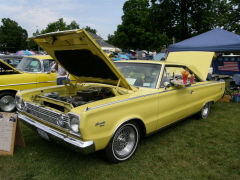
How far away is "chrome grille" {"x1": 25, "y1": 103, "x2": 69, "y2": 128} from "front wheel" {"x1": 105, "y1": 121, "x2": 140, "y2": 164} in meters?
0.72

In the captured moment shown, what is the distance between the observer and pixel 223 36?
29.1 ft

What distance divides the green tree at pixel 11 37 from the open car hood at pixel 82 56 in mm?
48139

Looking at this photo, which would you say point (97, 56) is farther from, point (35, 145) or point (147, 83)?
Answer: point (35, 145)

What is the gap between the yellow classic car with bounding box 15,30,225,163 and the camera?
8.07 feet

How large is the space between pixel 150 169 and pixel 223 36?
328 inches

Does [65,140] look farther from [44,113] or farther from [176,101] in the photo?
[176,101]

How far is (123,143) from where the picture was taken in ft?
9.81

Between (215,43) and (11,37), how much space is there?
47388mm

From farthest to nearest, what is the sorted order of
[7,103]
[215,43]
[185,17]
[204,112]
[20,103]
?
[185,17] → [215,43] → [7,103] → [204,112] → [20,103]

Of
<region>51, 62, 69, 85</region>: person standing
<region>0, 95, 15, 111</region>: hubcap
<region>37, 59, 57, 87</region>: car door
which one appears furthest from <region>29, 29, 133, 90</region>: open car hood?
<region>0, 95, 15, 111</region>: hubcap

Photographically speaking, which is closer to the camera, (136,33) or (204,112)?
(204,112)

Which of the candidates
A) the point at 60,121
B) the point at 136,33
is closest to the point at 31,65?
the point at 60,121

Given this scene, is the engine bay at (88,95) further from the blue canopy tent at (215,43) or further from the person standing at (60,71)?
the blue canopy tent at (215,43)

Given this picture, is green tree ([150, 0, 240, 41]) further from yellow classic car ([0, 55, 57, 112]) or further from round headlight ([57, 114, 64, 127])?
round headlight ([57, 114, 64, 127])
